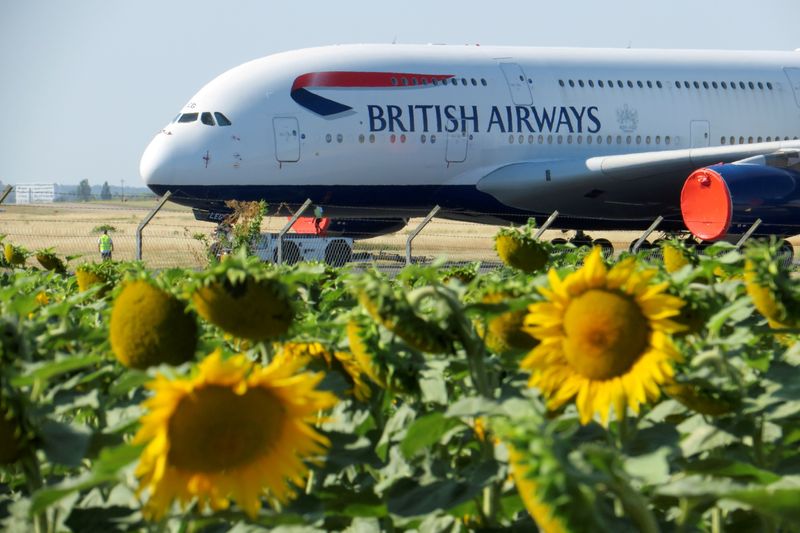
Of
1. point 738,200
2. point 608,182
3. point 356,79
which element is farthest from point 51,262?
point 608,182

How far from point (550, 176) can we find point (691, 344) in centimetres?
1746

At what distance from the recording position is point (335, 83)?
17.9 meters

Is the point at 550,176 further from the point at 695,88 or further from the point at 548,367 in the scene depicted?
the point at 548,367

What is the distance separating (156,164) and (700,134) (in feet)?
29.4

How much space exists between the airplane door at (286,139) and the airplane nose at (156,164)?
149 cm

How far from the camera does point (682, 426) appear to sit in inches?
80.8

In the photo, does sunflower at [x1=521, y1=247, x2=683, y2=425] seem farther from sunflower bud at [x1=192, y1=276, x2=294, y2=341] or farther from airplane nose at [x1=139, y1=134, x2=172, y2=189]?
airplane nose at [x1=139, y1=134, x2=172, y2=189]

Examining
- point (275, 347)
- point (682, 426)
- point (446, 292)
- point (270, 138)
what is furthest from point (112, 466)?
point (270, 138)

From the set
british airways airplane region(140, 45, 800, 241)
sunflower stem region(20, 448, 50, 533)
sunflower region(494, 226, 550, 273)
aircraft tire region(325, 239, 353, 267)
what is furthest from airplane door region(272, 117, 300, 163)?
sunflower stem region(20, 448, 50, 533)

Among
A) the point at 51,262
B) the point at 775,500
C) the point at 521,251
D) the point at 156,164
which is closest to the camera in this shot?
the point at 775,500

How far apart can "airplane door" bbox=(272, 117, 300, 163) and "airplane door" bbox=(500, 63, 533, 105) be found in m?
3.58

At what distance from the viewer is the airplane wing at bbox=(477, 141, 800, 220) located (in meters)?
18.9

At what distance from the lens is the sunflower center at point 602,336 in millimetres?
1686

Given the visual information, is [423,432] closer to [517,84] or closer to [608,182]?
[517,84]
